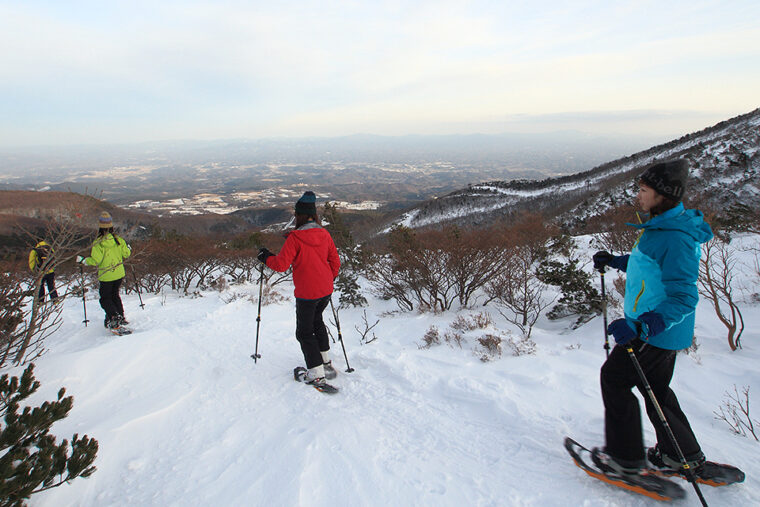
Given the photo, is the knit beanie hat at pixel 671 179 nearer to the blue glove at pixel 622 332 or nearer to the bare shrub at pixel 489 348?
the blue glove at pixel 622 332

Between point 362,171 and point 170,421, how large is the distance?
17515cm

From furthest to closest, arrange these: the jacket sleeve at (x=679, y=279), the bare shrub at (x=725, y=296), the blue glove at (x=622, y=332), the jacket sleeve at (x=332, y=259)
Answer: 1. the bare shrub at (x=725, y=296)
2. the jacket sleeve at (x=332, y=259)
3. the blue glove at (x=622, y=332)
4. the jacket sleeve at (x=679, y=279)

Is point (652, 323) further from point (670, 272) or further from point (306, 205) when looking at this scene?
point (306, 205)

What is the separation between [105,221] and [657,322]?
6.74 meters

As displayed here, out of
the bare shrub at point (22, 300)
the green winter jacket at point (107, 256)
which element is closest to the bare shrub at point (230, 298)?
the green winter jacket at point (107, 256)

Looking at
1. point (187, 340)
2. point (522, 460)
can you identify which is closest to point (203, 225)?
point (187, 340)

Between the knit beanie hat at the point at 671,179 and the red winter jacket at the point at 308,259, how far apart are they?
102 inches

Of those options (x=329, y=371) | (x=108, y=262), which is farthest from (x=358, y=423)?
(x=108, y=262)

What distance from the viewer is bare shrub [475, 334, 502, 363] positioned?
4.23m

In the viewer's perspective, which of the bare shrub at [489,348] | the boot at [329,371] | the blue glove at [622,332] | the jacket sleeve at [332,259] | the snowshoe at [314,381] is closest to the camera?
the blue glove at [622,332]

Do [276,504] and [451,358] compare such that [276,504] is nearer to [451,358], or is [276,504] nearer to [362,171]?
[451,358]

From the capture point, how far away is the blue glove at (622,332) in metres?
1.93

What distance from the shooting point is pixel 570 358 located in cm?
411

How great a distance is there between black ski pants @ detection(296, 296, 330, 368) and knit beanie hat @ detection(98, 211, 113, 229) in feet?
12.6
